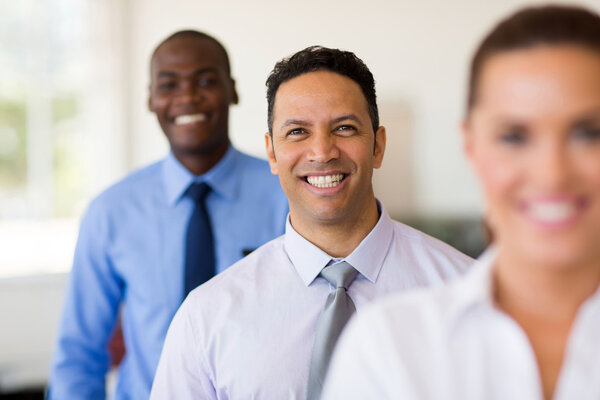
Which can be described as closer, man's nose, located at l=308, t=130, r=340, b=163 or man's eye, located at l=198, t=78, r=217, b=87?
man's nose, located at l=308, t=130, r=340, b=163

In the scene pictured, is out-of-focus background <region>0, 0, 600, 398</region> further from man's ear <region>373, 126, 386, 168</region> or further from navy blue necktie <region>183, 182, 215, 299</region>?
man's ear <region>373, 126, 386, 168</region>

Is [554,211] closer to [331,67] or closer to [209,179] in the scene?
[331,67]

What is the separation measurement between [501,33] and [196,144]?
131 centimetres

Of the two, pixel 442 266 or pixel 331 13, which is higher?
pixel 331 13

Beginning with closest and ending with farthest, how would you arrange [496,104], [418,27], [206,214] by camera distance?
1. [496,104]
2. [206,214]
3. [418,27]

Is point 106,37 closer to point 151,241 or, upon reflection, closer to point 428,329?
point 151,241

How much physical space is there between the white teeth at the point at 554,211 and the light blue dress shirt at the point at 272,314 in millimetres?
636

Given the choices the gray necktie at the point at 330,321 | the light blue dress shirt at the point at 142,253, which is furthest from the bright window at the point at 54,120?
the gray necktie at the point at 330,321

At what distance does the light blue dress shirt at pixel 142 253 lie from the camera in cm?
197

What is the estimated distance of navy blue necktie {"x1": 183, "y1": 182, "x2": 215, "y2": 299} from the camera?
6.31ft

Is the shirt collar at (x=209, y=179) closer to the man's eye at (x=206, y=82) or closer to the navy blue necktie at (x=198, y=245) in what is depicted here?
the navy blue necktie at (x=198, y=245)

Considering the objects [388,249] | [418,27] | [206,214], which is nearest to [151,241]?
[206,214]

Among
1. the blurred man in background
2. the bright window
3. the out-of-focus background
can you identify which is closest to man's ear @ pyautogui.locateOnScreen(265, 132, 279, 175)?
the blurred man in background

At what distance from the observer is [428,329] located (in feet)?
2.94
